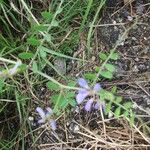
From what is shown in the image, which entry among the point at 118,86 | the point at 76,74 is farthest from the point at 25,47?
the point at 118,86

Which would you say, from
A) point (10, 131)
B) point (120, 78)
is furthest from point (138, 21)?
point (10, 131)

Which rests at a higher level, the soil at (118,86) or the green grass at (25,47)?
the green grass at (25,47)

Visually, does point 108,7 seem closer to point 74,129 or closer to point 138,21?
point 138,21

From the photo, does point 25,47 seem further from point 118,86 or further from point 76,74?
point 118,86

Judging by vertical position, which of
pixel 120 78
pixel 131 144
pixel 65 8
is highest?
pixel 65 8

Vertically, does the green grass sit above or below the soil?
Result: above
